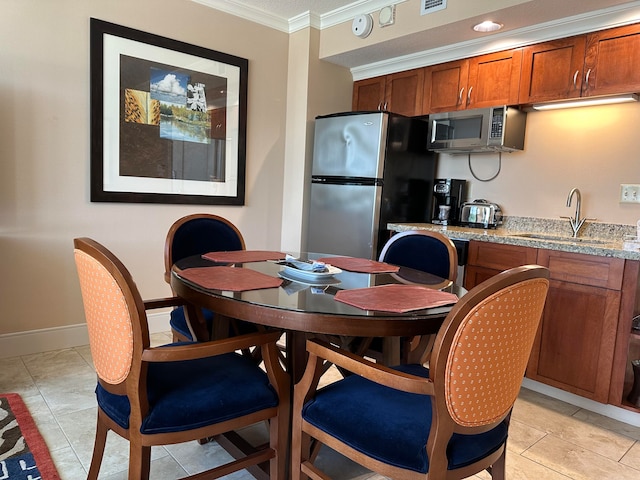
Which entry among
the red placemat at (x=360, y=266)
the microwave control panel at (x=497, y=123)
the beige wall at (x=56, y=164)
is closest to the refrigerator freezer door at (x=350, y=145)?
the microwave control panel at (x=497, y=123)

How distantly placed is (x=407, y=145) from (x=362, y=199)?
556 mm

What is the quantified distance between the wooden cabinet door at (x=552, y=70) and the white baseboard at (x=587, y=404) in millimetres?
1754

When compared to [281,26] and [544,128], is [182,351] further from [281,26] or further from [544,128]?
[281,26]

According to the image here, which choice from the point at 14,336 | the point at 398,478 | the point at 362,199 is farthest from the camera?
the point at 362,199

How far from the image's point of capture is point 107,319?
124cm

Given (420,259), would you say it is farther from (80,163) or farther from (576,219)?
(80,163)

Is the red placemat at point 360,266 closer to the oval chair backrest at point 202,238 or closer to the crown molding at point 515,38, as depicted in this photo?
the oval chair backrest at point 202,238

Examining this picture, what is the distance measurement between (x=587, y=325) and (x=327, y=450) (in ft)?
5.00

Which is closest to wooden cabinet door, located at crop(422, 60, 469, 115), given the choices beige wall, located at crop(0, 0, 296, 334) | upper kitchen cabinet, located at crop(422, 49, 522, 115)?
upper kitchen cabinet, located at crop(422, 49, 522, 115)

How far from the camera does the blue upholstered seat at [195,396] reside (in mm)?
1237

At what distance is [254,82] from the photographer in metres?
3.70

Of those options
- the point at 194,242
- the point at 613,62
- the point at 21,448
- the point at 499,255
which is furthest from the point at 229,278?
the point at 613,62

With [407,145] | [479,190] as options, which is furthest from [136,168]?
[479,190]

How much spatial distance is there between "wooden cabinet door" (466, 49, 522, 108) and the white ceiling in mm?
72
